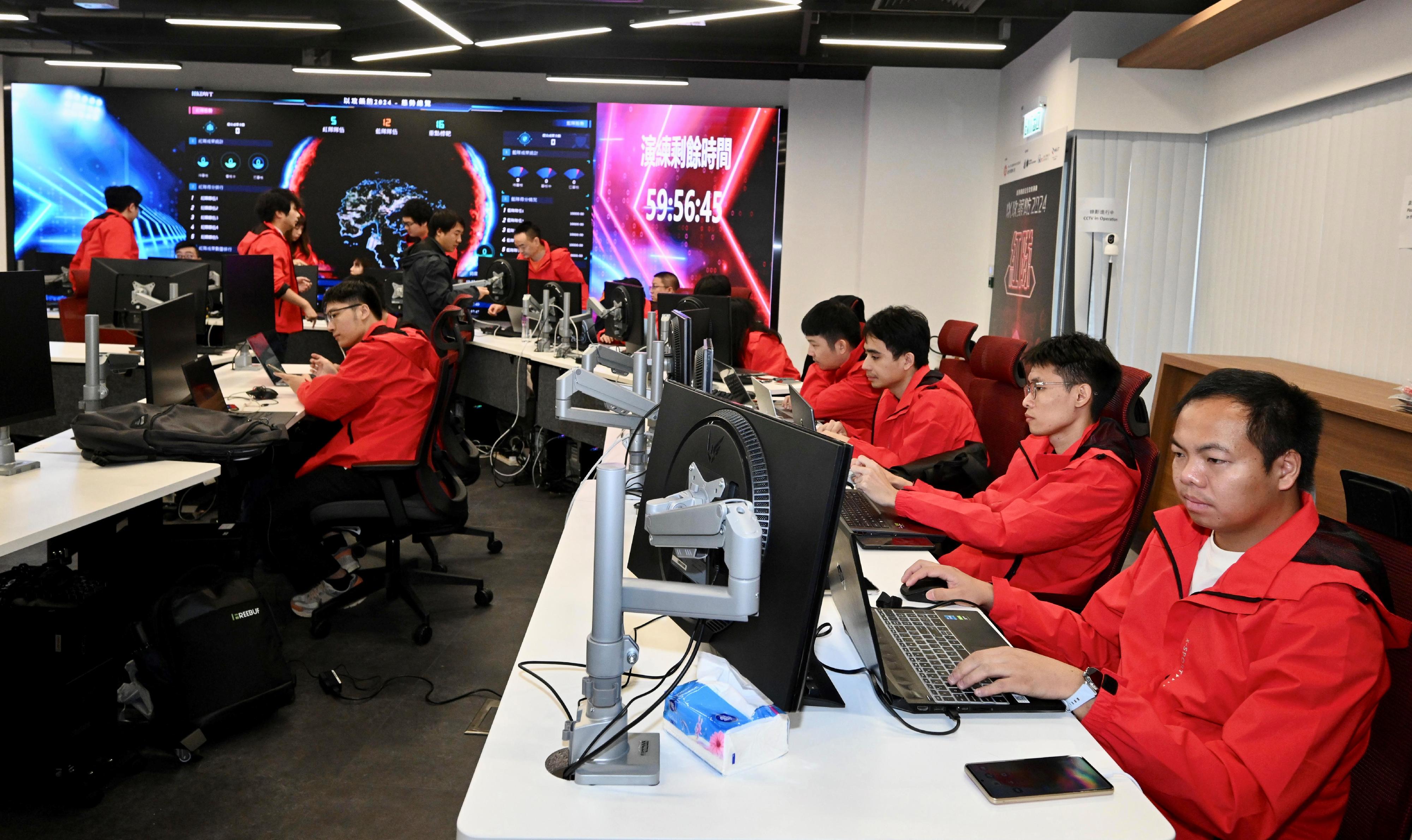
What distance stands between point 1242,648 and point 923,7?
17.5 feet

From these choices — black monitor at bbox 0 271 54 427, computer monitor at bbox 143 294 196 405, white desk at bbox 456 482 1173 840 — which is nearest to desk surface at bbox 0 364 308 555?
black monitor at bbox 0 271 54 427

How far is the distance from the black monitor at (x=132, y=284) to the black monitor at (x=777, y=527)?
3.80 meters

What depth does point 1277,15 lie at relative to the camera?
4.30 m

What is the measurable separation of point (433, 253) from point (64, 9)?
4.28 metres

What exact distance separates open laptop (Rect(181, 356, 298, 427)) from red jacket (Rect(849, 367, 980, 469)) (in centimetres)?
208

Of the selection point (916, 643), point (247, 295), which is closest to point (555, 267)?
point (247, 295)

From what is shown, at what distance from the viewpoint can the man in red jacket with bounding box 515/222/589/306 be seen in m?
7.44

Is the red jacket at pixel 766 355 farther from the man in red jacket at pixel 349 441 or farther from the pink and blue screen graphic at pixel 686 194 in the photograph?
the pink and blue screen graphic at pixel 686 194

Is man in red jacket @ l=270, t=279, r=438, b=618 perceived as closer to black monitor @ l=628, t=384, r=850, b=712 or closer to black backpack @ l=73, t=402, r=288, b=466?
black backpack @ l=73, t=402, r=288, b=466

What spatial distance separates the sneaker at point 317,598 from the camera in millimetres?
3416

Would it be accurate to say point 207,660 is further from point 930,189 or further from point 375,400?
point 930,189

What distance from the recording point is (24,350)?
2395 mm

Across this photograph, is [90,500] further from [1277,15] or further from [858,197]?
[858,197]

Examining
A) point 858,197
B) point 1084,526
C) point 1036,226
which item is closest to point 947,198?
point 858,197
